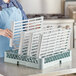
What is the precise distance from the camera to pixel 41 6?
540cm

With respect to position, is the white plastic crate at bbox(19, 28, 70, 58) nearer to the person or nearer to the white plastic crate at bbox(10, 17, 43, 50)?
the white plastic crate at bbox(10, 17, 43, 50)

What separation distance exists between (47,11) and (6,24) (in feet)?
9.49

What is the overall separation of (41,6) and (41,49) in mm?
3518

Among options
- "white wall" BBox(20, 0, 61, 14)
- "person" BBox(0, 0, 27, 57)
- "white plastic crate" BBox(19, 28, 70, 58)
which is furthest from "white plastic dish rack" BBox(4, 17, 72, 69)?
"white wall" BBox(20, 0, 61, 14)

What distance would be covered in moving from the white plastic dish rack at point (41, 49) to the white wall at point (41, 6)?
10.7 feet

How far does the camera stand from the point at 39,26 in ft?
7.65

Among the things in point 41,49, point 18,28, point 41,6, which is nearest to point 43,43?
point 41,49

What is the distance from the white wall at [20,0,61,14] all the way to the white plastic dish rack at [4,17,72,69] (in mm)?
3255

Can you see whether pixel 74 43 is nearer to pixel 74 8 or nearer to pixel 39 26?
pixel 74 8

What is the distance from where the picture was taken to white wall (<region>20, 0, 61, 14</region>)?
212 inches

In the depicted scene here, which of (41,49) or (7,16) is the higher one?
→ (7,16)

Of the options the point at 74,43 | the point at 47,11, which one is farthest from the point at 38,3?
the point at 74,43

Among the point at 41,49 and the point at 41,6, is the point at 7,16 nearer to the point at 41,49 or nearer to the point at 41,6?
the point at 41,49

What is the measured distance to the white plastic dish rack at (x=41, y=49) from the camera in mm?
1952
